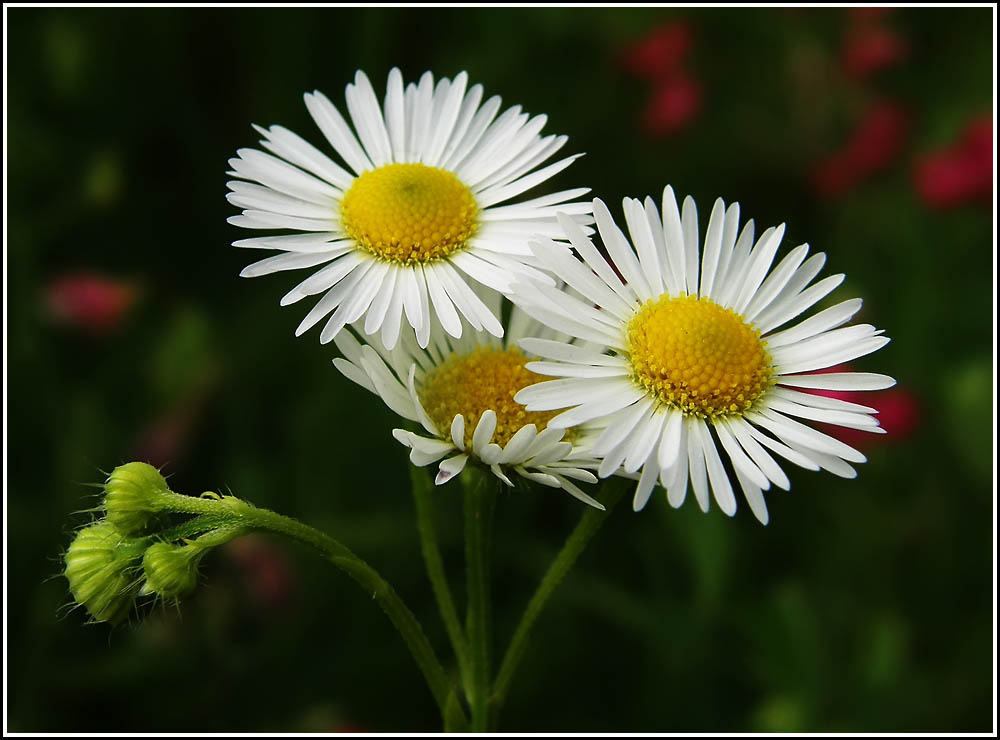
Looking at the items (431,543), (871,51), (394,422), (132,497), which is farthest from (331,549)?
(871,51)

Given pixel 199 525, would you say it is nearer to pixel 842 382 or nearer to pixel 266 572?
pixel 842 382

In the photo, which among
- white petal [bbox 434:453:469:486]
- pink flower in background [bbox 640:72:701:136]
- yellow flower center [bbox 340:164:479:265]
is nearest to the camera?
white petal [bbox 434:453:469:486]

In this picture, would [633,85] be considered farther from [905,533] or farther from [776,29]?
[905,533]

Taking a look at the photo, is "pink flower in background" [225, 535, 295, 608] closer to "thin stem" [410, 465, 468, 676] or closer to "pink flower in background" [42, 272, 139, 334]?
"pink flower in background" [42, 272, 139, 334]

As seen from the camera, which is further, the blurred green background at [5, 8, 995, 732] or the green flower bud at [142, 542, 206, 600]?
the blurred green background at [5, 8, 995, 732]

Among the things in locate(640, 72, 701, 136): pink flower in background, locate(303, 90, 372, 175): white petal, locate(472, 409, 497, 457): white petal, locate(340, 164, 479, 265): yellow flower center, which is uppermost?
locate(640, 72, 701, 136): pink flower in background

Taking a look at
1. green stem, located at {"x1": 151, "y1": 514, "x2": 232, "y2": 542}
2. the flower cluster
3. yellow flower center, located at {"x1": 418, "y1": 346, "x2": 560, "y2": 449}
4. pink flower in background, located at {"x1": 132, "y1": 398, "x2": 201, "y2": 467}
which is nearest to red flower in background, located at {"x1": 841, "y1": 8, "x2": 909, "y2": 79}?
the flower cluster
